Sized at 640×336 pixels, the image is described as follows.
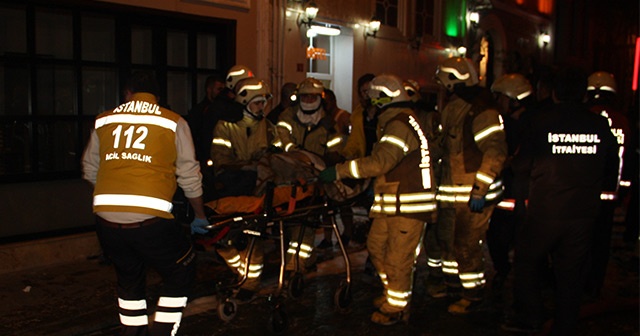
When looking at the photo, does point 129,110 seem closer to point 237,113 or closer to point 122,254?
point 122,254

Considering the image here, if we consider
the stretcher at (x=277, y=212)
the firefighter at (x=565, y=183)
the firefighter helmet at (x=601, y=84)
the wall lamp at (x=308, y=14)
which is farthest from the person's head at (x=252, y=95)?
the wall lamp at (x=308, y=14)

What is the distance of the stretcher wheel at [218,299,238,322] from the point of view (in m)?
5.22

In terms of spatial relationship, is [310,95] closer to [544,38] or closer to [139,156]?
[139,156]

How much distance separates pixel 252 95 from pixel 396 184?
1.48 m

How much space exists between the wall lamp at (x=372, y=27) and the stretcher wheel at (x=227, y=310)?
787 centimetres

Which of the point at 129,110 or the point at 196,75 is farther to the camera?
the point at 196,75

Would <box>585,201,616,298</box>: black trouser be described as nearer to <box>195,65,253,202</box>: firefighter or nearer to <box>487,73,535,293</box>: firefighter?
<box>487,73,535,293</box>: firefighter

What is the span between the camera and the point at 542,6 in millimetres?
21234

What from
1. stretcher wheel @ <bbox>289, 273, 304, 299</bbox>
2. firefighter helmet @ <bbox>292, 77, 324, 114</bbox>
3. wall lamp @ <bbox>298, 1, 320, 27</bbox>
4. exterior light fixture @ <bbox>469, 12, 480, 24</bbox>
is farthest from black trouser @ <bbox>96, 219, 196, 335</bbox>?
exterior light fixture @ <bbox>469, 12, 480, 24</bbox>

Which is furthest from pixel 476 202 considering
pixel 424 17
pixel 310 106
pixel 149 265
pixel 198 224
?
pixel 424 17

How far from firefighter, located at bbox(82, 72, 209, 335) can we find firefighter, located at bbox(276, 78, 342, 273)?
189 centimetres

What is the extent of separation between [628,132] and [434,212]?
2565mm

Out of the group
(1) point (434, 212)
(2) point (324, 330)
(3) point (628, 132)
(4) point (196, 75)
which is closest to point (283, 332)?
(2) point (324, 330)

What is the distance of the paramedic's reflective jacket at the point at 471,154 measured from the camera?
17.7 feet
